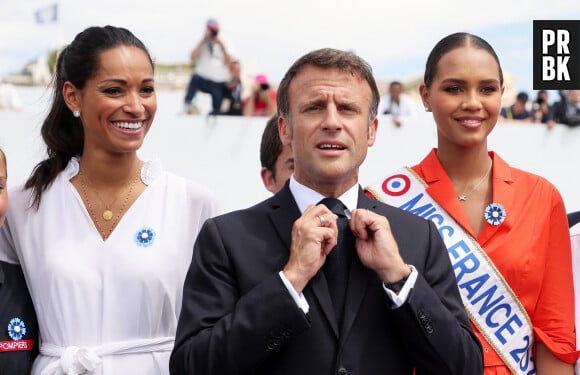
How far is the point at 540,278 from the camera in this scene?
125 inches

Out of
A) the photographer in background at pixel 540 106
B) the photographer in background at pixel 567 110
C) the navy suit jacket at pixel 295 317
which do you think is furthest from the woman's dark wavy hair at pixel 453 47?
the photographer in background at pixel 540 106

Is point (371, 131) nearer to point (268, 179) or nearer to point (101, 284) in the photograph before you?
point (101, 284)

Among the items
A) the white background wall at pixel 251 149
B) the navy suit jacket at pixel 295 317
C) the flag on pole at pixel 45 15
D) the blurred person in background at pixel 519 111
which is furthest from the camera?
the flag on pole at pixel 45 15

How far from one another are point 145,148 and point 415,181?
733 centimetres

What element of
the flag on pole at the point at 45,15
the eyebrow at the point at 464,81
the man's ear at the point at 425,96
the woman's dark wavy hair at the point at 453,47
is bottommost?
the man's ear at the point at 425,96

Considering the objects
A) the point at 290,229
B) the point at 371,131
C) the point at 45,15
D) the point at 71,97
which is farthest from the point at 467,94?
the point at 45,15

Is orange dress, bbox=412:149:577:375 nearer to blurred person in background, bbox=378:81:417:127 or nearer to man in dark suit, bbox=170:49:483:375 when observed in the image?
man in dark suit, bbox=170:49:483:375

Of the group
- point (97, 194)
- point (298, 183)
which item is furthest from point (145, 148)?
point (298, 183)

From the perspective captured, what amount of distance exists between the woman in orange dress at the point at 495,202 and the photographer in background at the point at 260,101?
23.4 feet

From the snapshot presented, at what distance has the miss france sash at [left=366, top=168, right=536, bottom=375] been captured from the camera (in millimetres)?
3207

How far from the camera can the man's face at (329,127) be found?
100.0 inches

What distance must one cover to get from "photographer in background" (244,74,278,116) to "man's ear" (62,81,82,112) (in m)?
7.18

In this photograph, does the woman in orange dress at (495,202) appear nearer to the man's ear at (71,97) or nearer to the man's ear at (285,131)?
the man's ear at (285,131)

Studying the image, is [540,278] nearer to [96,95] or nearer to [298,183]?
[298,183]
